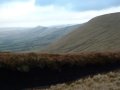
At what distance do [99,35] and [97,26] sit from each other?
25115mm

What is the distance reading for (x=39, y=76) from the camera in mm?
33812

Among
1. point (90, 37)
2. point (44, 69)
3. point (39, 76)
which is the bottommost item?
point (90, 37)

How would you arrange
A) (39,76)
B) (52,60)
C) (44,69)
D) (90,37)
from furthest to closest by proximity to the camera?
1. (90,37)
2. (52,60)
3. (44,69)
4. (39,76)

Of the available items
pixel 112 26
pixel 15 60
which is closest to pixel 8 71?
pixel 15 60

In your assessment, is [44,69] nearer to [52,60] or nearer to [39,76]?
[39,76]

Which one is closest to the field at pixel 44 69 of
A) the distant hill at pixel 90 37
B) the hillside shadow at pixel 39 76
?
the hillside shadow at pixel 39 76

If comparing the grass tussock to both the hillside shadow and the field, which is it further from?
the hillside shadow

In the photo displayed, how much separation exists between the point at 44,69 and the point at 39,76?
4.23 feet

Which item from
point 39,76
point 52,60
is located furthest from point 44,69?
point 52,60

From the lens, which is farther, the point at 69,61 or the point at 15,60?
the point at 69,61

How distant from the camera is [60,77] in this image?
1363 inches

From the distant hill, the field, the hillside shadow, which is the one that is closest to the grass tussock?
the field

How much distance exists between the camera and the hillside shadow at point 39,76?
104 feet

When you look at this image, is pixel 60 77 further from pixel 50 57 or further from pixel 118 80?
pixel 118 80
